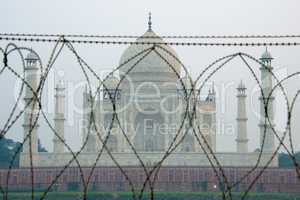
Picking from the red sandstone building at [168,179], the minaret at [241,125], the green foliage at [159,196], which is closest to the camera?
the green foliage at [159,196]

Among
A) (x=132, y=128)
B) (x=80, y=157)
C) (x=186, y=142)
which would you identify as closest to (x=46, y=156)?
(x=80, y=157)

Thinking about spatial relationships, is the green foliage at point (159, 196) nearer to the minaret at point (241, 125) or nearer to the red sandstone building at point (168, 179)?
the red sandstone building at point (168, 179)

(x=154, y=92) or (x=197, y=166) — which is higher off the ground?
(x=154, y=92)

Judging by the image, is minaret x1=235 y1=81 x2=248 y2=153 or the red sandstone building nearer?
the red sandstone building

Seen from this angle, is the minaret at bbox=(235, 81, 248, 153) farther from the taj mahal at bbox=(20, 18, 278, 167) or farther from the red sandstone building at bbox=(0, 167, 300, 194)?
the red sandstone building at bbox=(0, 167, 300, 194)

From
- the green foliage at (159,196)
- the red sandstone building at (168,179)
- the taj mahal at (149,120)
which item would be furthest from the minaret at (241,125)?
the green foliage at (159,196)

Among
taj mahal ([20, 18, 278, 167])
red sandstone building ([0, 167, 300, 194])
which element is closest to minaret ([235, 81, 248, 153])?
taj mahal ([20, 18, 278, 167])

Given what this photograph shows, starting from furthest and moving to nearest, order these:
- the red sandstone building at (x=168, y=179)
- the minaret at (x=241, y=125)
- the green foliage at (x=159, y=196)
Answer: the minaret at (x=241, y=125), the red sandstone building at (x=168, y=179), the green foliage at (x=159, y=196)

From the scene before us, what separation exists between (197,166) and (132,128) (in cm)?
519

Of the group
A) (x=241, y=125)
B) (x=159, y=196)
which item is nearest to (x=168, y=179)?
(x=159, y=196)

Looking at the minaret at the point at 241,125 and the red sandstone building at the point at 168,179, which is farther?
the minaret at the point at 241,125

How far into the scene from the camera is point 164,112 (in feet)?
127

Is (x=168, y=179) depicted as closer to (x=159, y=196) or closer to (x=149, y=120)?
(x=159, y=196)

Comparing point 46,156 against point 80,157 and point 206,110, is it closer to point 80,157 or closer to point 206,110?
point 80,157
